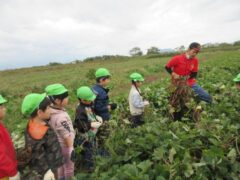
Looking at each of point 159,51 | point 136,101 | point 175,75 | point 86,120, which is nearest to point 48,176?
point 86,120

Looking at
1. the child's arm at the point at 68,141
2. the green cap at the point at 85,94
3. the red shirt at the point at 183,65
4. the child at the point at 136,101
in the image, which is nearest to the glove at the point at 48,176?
the child's arm at the point at 68,141

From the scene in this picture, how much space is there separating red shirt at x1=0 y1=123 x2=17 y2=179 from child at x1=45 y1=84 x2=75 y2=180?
0.71m

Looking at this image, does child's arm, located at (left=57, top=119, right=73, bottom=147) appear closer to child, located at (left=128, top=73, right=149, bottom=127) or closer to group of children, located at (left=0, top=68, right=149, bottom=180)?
group of children, located at (left=0, top=68, right=149, bottom=180)

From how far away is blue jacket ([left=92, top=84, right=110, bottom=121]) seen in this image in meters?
4.98

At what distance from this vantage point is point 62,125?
383cm

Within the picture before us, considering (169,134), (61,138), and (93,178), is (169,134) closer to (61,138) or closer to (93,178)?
(93,178)

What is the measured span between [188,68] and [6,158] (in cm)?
406

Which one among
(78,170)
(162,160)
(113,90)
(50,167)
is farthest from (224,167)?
(113,90)

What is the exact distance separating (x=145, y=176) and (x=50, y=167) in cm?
126

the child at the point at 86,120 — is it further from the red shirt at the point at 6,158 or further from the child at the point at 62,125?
the red shirt at the point at 6,158

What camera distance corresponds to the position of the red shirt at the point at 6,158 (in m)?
3.06

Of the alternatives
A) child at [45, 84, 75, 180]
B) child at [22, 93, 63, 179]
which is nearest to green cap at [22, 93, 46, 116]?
child at [22, 93, 63, 179]

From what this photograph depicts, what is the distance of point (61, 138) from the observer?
3904 millimetres

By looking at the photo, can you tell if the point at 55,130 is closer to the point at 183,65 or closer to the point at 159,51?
the point at 183,65
